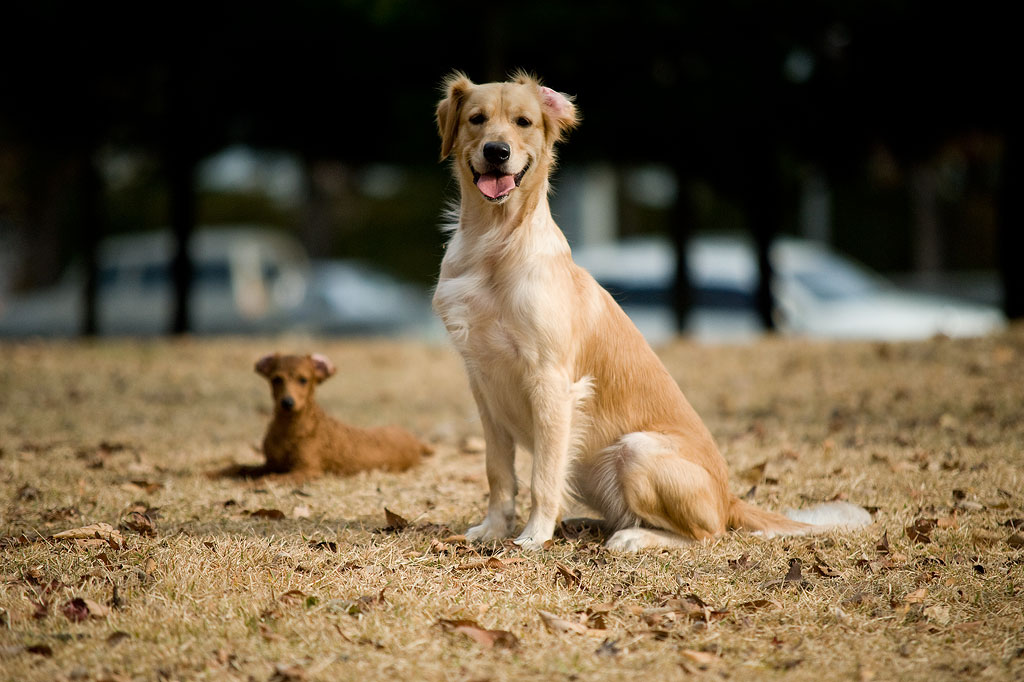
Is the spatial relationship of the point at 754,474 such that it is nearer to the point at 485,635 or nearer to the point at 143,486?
the point at 485,635

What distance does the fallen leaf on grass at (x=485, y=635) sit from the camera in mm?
3268

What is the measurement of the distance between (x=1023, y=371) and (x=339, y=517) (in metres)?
6.26

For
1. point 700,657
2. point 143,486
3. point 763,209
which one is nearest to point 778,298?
point 763,209

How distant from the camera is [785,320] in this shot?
1463cm

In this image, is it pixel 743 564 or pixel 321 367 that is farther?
pixel 321 367

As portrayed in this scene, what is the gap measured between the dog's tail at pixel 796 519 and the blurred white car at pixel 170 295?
46.1 feet

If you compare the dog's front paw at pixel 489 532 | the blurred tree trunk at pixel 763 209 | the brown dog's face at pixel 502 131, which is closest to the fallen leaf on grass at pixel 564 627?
the dog's front paw at pixel 489 532

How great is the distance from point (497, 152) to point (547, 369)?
0.95 metres

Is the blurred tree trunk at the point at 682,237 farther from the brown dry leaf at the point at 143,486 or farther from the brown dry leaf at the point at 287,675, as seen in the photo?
the brown dry leaf at the point at 287,675

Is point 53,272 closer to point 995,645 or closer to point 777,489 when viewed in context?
point 777,489

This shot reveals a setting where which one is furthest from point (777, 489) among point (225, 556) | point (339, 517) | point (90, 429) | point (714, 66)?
point (714, 66)

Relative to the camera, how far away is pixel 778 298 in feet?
48.8

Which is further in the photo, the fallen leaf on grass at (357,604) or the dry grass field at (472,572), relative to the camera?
the fallen leaf on grass at (357,604)

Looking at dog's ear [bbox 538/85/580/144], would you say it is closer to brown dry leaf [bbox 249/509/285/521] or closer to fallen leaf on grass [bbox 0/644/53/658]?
brown dry leaf [bbox 249/509/285/521]
